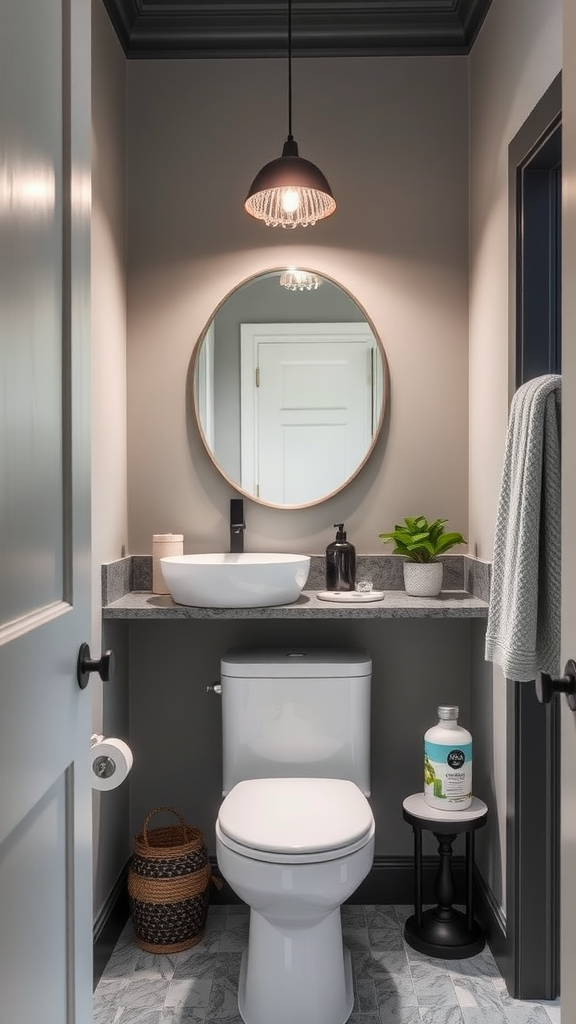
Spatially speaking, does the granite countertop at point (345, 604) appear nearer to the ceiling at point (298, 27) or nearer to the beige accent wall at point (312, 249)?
the beige accent wall at point (312, 249)

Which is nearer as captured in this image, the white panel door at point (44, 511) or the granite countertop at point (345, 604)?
the white panel door at point (44, 511)

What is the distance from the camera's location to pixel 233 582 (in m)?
2.12

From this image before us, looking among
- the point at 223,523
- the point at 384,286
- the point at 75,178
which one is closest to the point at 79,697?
the point at 75,178

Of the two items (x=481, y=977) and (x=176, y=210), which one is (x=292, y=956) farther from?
(x=176, y=210)

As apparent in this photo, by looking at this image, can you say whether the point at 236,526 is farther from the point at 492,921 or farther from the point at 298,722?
the point at 492,921

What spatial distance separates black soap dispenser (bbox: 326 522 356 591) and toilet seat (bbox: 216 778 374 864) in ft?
1.87

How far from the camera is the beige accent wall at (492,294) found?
78.2 inches

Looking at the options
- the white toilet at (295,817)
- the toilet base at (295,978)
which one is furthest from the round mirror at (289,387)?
the toilet base at (295,978)

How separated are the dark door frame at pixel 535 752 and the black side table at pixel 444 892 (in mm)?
175

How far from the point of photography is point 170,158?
8.30 feet

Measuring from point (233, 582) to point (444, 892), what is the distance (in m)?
1.04

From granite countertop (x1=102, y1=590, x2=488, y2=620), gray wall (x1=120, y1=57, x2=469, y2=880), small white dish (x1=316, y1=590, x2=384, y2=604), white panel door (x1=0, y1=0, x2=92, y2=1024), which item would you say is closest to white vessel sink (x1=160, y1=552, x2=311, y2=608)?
granite countertop (x1=102, y1=590, x2=488, y2=620)

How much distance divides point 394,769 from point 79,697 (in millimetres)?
1554

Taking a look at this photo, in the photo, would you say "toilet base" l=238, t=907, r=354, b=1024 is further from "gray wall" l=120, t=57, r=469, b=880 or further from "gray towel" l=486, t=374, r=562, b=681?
"gray towel" l=486, t=374, r=562, b=681
